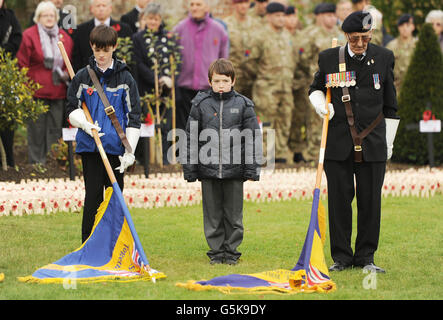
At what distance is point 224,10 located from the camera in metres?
25.1

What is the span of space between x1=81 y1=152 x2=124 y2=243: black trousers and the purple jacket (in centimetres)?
863

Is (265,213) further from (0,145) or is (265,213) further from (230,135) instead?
(0,145)

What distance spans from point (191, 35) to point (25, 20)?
6792mm

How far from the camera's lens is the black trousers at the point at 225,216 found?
31.1 ft

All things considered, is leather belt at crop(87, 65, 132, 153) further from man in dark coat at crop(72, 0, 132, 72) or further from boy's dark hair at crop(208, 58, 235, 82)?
man in dark coat at crop(72, 0, 132, 72)

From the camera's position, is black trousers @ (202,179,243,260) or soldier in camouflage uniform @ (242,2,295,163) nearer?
black trousers @ (202,179,243,260)

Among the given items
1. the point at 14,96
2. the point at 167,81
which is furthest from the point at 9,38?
the point at 167,81

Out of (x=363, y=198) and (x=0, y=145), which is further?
(x=0, y=145)

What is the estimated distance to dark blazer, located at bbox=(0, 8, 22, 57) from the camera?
16.8m

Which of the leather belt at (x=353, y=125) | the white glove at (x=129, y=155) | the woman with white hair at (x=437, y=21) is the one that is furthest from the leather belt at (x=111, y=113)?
the woman with white hair at (x=437, y=21)

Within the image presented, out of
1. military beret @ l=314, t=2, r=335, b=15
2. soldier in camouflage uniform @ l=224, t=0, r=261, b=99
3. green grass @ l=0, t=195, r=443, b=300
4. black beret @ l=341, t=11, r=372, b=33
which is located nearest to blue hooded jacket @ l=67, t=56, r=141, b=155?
green grass @ l=0, t=195, r=443, b=300

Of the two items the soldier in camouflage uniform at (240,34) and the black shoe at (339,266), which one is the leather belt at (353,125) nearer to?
the black shoe at (339,266)

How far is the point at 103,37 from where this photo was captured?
9023mm

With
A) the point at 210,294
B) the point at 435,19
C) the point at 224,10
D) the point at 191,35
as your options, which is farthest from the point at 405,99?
the point at 210,294
